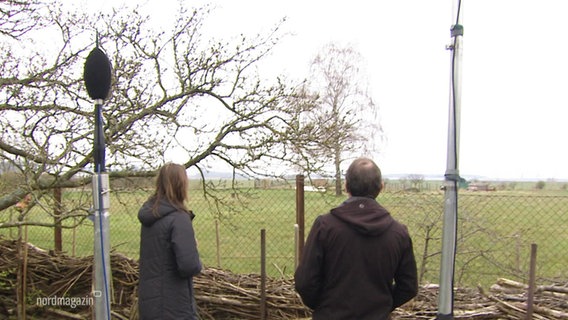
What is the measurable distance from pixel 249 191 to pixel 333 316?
3508mm

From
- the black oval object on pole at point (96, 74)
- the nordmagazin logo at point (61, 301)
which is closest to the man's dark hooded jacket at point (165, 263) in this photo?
the black oval object on pole at point (96, 74)

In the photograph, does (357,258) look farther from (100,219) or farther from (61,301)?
(61,301)

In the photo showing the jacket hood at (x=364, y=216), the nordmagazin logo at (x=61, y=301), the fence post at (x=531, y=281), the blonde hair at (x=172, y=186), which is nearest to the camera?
the jacket hood at (x=364, y=216)

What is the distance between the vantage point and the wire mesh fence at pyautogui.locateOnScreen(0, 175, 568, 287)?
14.3 ft

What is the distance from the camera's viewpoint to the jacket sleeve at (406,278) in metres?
2.08

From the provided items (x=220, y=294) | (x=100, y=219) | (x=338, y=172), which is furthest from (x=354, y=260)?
(x=338, y=172)

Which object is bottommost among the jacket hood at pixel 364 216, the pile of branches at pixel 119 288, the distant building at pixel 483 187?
the pile of branches at pixel 119 288

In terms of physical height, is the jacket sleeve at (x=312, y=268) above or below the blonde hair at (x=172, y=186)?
below

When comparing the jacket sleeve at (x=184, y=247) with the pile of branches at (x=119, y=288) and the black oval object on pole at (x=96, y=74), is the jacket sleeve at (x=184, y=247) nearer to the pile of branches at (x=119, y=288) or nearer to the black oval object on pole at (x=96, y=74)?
the black oval object on pole at (x=96, y=74)

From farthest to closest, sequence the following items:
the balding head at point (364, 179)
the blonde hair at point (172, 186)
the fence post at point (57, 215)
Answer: the fence post at point (57, 215) → the blonde hair at point (172, 186) → the balding head at point (364, 179)

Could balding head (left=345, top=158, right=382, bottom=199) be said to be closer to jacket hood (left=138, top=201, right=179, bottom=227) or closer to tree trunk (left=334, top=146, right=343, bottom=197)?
jacket hood (left=138, top=201, right=179, bottom=227)

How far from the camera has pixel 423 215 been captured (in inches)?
176

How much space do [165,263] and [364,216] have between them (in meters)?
1.27

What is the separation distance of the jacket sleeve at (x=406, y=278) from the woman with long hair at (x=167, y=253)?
113 cm
